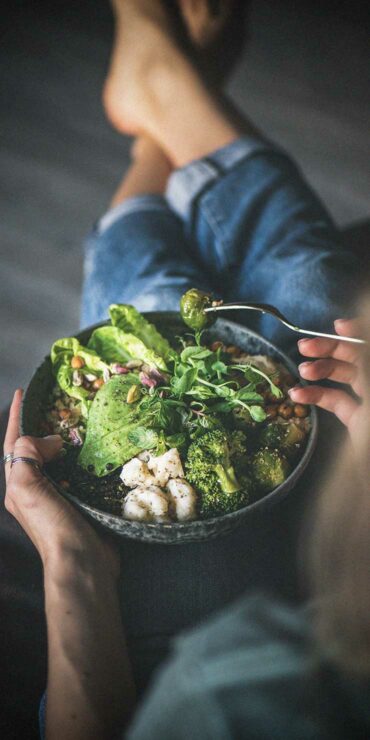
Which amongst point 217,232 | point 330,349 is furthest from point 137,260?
point 330,349

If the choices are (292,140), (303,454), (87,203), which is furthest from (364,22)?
(303,454)

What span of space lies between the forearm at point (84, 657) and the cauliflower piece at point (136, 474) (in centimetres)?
12

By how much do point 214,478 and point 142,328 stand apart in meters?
0.26

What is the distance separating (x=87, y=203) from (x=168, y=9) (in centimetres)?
63

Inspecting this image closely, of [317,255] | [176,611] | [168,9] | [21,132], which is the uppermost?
[168,9]

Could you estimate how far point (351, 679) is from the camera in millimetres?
607

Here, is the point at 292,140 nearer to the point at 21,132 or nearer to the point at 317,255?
the point at 21,132

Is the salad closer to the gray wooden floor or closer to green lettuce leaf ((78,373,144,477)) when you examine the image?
green lettuce leaf ((78,373,144,477))

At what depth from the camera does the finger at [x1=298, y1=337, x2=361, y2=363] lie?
0.83 metres

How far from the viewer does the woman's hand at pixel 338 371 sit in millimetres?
816

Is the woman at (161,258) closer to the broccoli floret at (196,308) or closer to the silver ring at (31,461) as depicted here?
the silver ring at (31,461)

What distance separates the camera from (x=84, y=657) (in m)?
0.66

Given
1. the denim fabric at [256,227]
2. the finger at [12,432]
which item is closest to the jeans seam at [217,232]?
the denim fabric at [256,227]

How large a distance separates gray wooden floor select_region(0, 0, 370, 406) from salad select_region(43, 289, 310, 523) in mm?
787
